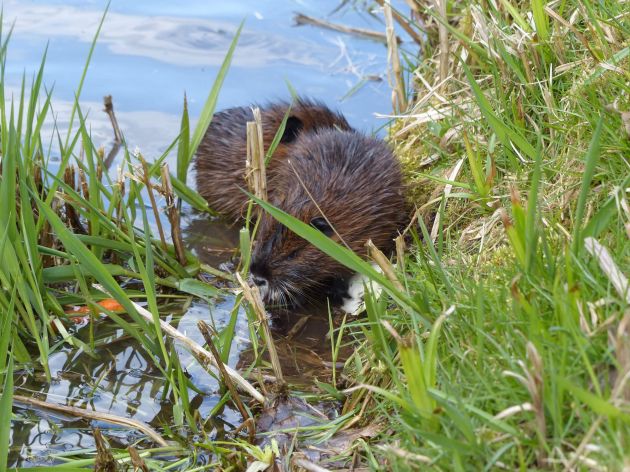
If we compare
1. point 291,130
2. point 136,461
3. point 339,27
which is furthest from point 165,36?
point 136,461

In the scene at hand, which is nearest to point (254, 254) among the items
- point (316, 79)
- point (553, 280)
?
point (553, 280)

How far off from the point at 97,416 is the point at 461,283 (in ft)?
4.09

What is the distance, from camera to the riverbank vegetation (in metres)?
2.27

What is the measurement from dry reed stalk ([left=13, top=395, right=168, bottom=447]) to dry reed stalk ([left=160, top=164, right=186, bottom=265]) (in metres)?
1.08

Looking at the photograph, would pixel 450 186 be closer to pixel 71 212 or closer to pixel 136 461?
pixel 71 212

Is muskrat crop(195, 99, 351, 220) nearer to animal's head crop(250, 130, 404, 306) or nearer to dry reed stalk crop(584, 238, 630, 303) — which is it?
animal's head crop(250, 130, 404, 306)

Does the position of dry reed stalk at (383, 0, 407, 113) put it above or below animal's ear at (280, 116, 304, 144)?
above

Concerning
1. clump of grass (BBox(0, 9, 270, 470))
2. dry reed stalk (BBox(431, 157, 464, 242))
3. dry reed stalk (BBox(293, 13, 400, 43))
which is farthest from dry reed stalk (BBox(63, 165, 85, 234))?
dry reed stalk (BBox(293, 13, 400, 43))

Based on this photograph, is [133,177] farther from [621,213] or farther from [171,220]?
[621,213]

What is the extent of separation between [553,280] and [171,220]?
2004mm

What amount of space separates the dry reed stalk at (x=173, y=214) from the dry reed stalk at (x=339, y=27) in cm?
327

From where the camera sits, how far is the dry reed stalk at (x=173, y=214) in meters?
3.90

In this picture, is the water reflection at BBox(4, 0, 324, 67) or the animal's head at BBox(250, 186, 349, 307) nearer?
the animal's head at BBox(250, 186, 349, 307)

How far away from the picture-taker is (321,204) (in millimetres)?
4309
